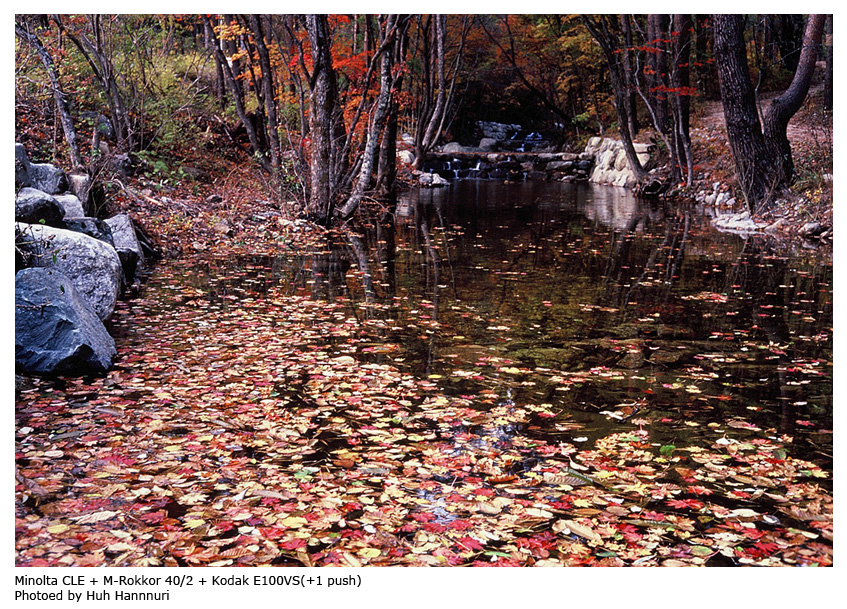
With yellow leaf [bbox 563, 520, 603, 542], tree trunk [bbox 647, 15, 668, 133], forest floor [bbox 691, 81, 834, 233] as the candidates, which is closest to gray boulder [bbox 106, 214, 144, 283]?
yellow leaf [bbox 563, 520, 603, 542]

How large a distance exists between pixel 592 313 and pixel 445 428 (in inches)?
143

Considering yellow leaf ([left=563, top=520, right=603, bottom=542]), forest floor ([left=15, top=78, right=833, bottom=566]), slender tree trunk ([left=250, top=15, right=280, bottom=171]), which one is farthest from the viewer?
slender tree trunk ([left=250, top=15, right=280, bottom=171])

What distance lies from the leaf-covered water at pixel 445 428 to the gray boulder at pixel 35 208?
1.31 metres

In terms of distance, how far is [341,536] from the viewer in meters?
3.40

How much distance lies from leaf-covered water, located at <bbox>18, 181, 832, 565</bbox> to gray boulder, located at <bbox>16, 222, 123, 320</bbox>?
39 cm

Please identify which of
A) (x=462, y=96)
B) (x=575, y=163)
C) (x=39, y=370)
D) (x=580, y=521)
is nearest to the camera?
(x=580, y=521)

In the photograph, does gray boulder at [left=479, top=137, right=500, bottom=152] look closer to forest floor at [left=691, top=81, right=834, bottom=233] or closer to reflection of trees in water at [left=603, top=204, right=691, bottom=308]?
forest floor at [left=691, top=81, right=834, bottom=233]

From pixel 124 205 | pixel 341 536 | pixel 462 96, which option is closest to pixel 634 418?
pixel 341 536

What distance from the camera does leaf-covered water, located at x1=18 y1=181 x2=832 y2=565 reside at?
3.41 meters

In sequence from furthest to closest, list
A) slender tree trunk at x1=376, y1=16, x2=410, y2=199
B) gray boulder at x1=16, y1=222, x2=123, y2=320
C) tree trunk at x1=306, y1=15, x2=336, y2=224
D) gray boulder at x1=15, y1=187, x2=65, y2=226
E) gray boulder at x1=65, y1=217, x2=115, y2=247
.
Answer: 1. slender tree trunk at x1=376, y1=16, x2=410, y2=199
2. tree trunk at x1=306, y1=15, x2=336, y2=224
3. gray boulder at x1=65, y1=217, x2=115, y2=247
4. gray boulder at x1=15, y1=187, x2=65, y2=226
5. gray boulder at x1=16, y1=222, x2=123, y2=320

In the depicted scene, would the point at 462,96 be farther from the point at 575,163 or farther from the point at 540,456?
the point at 540,456

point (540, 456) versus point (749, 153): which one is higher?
point (749, 153)

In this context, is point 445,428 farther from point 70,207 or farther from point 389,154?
point 389,154

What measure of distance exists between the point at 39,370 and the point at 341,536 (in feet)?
10.6
